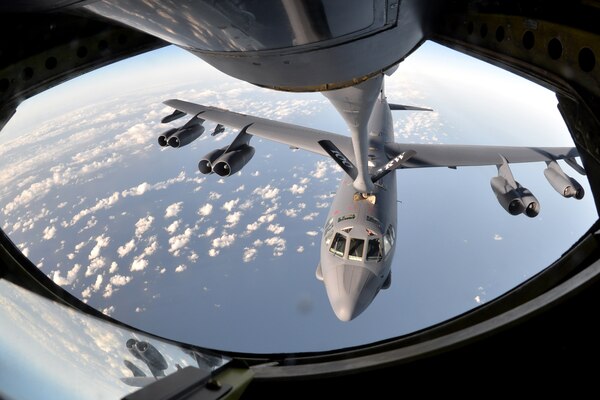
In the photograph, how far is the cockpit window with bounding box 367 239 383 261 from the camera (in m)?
7.13

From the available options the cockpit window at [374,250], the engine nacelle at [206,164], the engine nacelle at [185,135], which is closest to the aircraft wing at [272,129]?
the engine nacelle at [185,135]

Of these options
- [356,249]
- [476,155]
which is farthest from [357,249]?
[476,155]

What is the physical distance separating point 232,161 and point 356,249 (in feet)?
10.5

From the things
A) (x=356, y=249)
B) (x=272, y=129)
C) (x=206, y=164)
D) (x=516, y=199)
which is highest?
(x=272, y=129)

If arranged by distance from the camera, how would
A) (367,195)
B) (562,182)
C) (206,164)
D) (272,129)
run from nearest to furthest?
(367,195) → (562,182) → (206,164) → (272,129)

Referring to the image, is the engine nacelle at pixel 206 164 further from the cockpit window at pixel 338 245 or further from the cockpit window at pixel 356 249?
the cockpit window at pixel 356 249

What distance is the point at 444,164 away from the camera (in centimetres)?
921

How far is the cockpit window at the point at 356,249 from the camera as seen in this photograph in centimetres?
716

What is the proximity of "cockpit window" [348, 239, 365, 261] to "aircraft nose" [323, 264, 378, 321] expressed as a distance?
0.17 metres

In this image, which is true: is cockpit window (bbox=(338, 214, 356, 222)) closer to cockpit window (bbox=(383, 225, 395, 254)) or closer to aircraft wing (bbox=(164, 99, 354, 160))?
cockpit window (bbox=(383, 225, 395, 254))

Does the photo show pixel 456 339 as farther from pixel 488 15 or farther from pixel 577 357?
pixel 488 15

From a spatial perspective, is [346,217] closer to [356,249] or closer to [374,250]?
[356,249]

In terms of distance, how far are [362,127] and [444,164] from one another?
5.86m

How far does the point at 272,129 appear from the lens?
33.7ft
